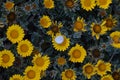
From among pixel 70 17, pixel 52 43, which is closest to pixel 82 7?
pixel 70 17

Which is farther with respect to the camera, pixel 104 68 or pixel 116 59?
pixel 116 59

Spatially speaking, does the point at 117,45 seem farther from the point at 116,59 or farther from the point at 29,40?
the point at 29,40

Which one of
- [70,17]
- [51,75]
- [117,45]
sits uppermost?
[70,17]

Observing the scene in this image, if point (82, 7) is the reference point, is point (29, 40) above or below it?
below

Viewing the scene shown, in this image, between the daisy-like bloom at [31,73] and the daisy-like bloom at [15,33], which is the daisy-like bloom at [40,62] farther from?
the daisy-like bloom at [15,33]

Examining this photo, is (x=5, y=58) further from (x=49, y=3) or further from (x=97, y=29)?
(x=97, y=29)

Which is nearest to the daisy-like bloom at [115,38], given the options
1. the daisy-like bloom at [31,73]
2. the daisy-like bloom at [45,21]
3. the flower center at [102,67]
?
the flower center at [102,67]
